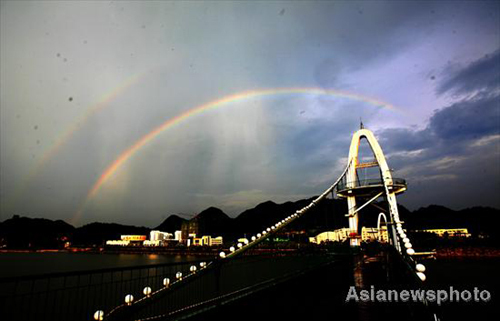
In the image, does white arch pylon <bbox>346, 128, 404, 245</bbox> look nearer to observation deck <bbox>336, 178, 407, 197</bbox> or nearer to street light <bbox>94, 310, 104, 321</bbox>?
observation deck <bbox>336, 178, 407, 197</bbox>

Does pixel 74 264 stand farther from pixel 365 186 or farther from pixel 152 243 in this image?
pixel 365 186

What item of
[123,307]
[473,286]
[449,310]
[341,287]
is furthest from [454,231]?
[123,307]

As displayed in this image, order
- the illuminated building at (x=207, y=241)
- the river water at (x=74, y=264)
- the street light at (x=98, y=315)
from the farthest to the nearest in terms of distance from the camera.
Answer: the illuminated building at (x=207, y=241), the river water at (x=74, y=264), the street light at (x=98, y=315)

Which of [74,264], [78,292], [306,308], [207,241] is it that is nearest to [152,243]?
[207,241]

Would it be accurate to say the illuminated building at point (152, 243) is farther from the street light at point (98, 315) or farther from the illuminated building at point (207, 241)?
the street light at point (98, 315)

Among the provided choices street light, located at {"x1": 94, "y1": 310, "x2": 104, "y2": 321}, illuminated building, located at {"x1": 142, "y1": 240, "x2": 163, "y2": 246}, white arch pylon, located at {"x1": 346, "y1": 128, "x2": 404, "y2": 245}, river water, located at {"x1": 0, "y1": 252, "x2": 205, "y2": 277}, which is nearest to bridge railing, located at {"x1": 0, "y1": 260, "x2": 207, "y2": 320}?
street light, located at {"x1": 94, "y1": 310, "x2": 104, "y2": 321}

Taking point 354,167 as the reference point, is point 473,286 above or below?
below

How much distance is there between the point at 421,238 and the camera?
11369cm

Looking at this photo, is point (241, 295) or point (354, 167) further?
point (354, 167)

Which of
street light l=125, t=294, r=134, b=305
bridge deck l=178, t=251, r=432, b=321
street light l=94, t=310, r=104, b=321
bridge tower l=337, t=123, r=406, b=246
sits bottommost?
bridge deck l=178, t=251, r=432, b=321

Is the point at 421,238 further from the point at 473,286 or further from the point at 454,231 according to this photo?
the point at 473,286

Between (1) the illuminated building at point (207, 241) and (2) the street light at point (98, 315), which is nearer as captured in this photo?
(2) the street light at point (98, 315)

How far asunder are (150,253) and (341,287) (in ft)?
523

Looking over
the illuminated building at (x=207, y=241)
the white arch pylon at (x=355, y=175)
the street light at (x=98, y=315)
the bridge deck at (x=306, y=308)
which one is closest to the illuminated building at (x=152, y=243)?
the illuminated building at (x=207, y=241)
